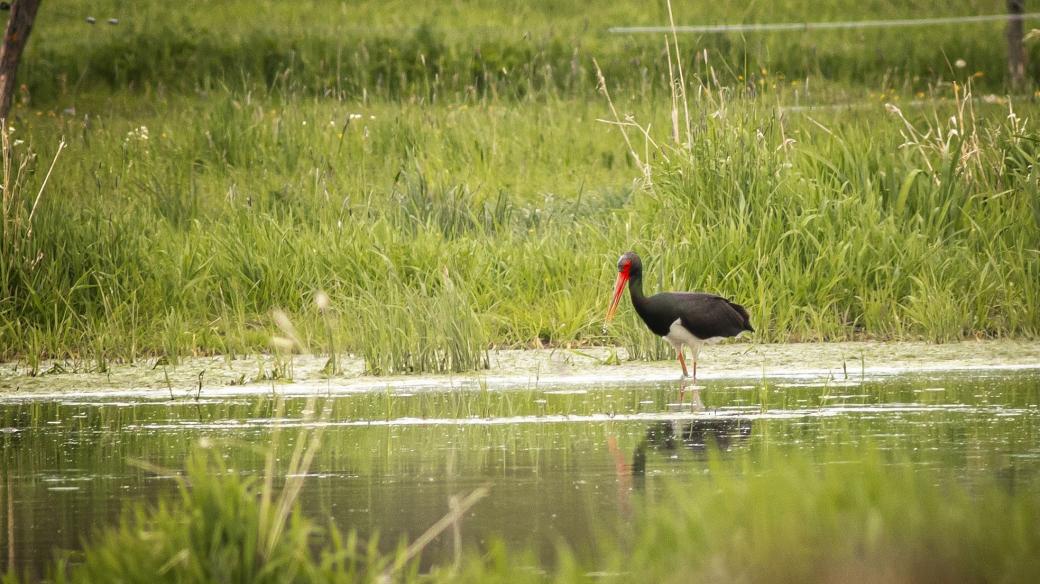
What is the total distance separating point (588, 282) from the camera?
11398 mm

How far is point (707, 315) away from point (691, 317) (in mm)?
94

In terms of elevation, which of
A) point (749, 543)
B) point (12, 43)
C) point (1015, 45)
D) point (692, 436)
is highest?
point (12, 43)

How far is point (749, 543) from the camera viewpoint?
178 inches

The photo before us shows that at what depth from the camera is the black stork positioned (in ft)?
30.9

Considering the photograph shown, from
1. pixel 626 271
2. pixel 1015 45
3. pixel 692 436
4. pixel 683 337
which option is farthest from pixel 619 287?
pixel 1015 45

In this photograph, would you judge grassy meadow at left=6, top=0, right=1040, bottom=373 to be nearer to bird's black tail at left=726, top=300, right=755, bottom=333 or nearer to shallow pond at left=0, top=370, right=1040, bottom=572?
bird's black tail at left=726, top=300, right=755, bottom=333

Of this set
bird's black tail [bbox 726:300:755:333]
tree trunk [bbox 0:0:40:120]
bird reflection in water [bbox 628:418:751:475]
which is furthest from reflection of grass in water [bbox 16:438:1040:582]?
tree trunk [bbox 0:0:40:120]

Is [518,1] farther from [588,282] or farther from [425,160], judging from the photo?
[588,282]

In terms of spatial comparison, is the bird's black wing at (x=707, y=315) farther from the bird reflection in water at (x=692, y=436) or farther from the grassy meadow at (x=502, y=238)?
the bird reflection in water at (x=692, y=436)

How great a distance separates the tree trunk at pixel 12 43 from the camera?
15492 millimetres

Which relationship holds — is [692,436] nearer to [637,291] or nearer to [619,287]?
[637,291]

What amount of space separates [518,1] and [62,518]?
23628mm

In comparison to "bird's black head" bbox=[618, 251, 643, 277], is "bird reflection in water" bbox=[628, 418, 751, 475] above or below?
below

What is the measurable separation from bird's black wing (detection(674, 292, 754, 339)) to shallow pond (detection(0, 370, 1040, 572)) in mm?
316
